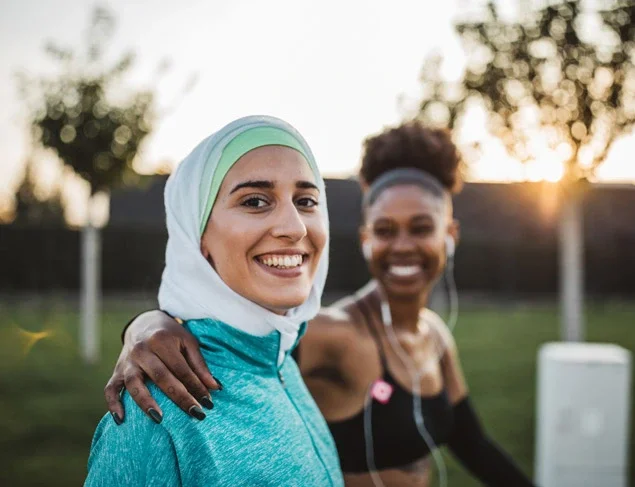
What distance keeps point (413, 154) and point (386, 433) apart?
3.83 feet

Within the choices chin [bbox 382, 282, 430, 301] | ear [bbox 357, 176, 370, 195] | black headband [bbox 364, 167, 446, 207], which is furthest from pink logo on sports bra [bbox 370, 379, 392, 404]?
ear [bbox 357, 176, 370, 195]

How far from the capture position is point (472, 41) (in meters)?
6.10

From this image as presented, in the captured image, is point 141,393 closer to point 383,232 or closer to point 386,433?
point 386,433

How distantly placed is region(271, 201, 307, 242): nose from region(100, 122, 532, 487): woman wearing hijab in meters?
0.93

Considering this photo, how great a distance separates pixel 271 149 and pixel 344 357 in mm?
1152

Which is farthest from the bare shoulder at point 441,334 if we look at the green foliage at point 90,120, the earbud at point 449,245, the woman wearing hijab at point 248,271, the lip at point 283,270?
the green foliage at point 90,120

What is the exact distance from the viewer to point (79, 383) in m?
8.18

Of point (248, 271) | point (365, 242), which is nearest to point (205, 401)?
point (248, 271)

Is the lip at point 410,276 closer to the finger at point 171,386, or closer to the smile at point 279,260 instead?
the smile at point 279,260

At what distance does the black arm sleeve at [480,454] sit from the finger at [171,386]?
67.6 inches

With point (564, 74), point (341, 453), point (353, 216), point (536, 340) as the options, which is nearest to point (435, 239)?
point (341, 453)

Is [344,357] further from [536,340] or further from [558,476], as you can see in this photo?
[536,340]

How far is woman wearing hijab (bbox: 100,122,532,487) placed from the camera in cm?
237

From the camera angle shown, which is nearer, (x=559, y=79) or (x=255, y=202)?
(x=255, y=202)
